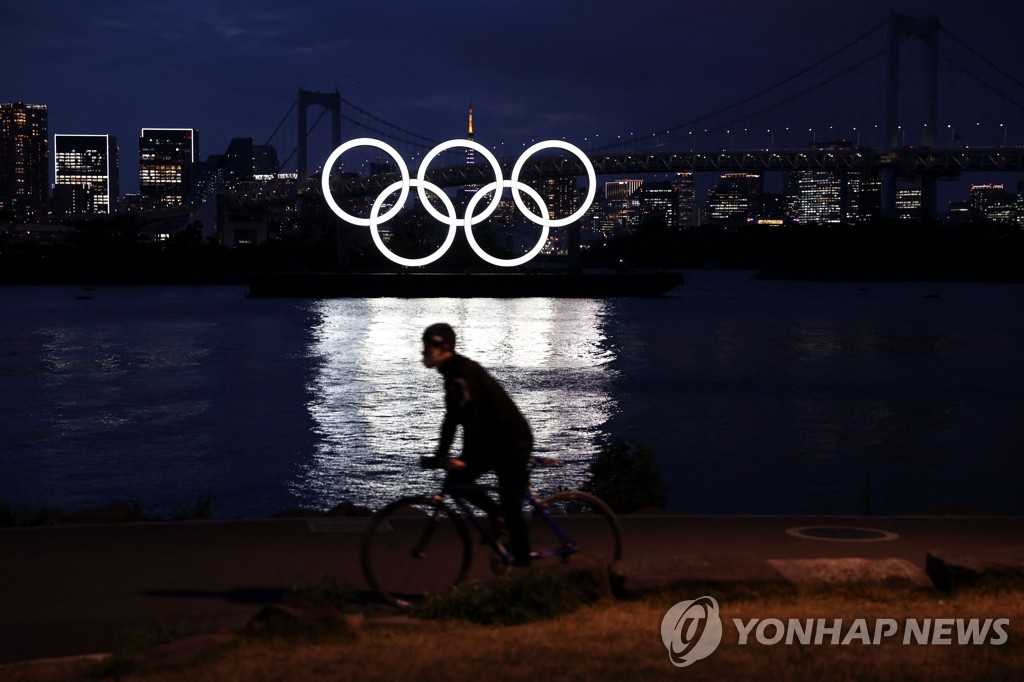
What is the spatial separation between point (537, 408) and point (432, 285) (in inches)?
2473

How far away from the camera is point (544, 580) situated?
542 centimetres

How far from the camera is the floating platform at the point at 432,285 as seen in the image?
86.4 m

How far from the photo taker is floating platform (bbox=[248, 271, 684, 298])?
86.4 metres

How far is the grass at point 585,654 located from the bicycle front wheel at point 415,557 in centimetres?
54

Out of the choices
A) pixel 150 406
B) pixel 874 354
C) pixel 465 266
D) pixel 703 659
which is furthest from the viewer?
pixel 465 266

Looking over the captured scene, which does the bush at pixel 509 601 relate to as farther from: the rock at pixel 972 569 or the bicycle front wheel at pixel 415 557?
the rock at pixel 972 569

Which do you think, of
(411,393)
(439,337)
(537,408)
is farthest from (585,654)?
(411,393)

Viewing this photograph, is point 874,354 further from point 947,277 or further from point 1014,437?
point 947,277

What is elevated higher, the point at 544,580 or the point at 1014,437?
the point at 544,580

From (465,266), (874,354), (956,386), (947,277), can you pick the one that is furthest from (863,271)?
(956,386)

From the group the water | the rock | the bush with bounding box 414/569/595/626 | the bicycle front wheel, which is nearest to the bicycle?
the bicycle front wheel

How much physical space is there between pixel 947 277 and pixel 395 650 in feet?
446

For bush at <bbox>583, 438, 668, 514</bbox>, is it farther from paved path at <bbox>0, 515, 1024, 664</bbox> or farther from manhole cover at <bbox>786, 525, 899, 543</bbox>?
manhole cover at <bbox>786, 525, 899, 543</bbox>

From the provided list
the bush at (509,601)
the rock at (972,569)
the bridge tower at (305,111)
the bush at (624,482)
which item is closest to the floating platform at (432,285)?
the bridge tower at (305,111)
